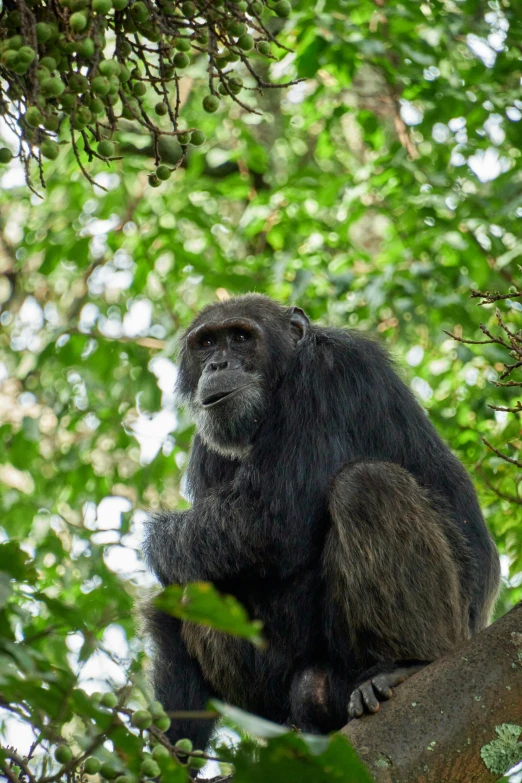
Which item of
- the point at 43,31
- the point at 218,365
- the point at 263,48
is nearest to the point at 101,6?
the point at 43,31

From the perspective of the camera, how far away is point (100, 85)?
9.37ft

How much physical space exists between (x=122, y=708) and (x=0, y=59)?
1872 mm

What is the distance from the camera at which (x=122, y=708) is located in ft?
6.69

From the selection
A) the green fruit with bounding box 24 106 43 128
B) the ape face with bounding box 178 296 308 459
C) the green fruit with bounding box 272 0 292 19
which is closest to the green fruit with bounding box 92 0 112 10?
the green fruit with bounding box 24 106 43 128

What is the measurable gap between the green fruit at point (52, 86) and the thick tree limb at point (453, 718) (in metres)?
2.24

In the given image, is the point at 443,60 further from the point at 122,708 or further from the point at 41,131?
the point at 122,708

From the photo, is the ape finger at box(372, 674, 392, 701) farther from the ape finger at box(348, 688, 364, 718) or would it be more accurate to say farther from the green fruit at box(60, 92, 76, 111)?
the green fruit at box(60, 92, 76, 111)

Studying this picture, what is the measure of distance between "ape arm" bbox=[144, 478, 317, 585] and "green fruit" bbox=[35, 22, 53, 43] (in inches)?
108

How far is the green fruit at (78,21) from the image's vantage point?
2.74m

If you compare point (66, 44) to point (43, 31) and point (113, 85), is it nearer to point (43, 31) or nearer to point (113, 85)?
point (43, 31)

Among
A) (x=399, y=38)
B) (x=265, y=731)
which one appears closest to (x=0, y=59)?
(x=265, y=731)

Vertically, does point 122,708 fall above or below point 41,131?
below

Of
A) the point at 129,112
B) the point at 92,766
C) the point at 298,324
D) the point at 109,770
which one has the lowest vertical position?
the point at 298,324

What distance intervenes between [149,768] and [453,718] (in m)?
1.32
